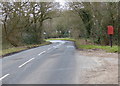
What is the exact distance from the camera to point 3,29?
31.3m

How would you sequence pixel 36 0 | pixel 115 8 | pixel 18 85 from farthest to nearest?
1. pixel 36 0
2. pixel 115 8
3. pixel 18 85

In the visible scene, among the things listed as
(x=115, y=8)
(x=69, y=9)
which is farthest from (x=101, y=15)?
(x=69, y=9)

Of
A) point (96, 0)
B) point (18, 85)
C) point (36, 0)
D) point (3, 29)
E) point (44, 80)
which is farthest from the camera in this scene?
point (36, 0)

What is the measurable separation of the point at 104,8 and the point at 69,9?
607 inches

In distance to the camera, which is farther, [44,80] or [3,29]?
[3,29]

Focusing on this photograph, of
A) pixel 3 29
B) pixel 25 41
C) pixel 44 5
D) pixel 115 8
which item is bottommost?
pixel 25 41

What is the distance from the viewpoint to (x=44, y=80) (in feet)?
24.5

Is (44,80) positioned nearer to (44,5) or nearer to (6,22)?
(6,22)

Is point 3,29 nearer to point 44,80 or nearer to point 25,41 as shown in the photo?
point 25,41

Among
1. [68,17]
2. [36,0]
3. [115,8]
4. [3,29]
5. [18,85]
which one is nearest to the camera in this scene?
[18,85]

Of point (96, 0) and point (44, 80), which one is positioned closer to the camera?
point (44, 80)

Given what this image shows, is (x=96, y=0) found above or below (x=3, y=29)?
above

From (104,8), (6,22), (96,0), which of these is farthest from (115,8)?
(6,22)

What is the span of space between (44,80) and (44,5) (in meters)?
35.5
